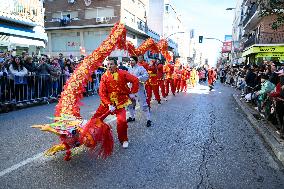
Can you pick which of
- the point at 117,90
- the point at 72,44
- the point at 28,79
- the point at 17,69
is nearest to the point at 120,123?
the point at 117,90

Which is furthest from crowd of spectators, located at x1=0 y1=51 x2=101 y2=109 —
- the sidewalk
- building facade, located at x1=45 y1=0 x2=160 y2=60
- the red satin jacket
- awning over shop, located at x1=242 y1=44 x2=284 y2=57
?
building facade, located at x1=45 y1=0 x2=160 y2=60

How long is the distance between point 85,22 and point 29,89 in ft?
93.3

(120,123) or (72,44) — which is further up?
(72,44)

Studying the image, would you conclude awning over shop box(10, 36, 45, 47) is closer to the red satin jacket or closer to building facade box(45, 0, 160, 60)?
the red satin jacket

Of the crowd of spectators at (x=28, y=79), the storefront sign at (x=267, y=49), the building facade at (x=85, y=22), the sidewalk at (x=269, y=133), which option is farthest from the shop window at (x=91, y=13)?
the sidewalk at (x=269, y=133)

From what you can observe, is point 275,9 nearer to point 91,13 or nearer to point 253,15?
point 253,15

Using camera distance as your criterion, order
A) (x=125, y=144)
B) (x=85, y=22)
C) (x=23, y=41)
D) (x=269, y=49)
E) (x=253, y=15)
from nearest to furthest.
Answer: (x=125, y=144) < (x=23, y=41) < (x=269, y=49) < (x=253, y=15) < (x=85, y=22)

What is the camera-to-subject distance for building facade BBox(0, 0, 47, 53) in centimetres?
1927

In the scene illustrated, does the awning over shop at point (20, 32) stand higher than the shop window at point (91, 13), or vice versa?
the shop window at point (91, 13)

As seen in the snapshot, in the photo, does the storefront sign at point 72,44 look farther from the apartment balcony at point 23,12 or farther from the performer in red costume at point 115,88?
the performer in red costume at point 115,88

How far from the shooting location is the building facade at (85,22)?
123ft

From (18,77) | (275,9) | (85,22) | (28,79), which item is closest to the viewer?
(275,9)

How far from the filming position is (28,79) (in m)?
11.5

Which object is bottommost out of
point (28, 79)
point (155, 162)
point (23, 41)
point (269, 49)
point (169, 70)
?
point (155, 162)
